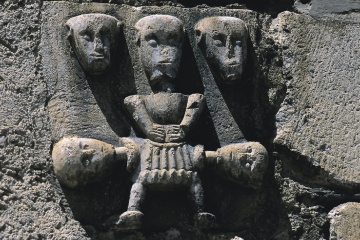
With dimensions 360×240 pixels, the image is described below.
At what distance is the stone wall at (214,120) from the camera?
2.97 m

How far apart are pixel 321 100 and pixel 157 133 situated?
1.58ft

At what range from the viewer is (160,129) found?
2975mm

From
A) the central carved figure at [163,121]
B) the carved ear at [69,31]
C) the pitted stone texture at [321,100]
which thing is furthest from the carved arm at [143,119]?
the pitted stone texture at [321,100]

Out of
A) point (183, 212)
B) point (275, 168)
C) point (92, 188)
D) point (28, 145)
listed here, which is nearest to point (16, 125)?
point (28, 145)

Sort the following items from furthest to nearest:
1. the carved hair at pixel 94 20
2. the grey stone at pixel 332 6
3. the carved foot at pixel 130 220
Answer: the grey stone at pixel 332 6 < the carved hair at pixel 94 20 < the carved foot at pixel 130 220

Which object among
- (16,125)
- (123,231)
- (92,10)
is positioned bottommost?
(123,231)

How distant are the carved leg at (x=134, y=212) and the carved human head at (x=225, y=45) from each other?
0.37 meters

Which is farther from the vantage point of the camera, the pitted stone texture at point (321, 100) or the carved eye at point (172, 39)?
the pitted stone texture at point (321, 100)

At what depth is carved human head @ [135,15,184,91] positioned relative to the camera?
302 centimetres

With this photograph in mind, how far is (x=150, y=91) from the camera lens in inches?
120

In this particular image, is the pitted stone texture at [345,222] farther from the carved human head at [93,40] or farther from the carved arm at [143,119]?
the carved human head at [93,40]

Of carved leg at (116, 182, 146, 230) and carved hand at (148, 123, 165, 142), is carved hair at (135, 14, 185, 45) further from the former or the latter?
carved leg at (116, 182, 146, 230)

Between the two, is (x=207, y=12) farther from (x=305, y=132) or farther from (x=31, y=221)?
(x=31, y=221)

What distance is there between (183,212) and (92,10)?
0.55 metres
